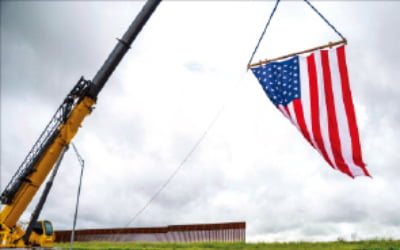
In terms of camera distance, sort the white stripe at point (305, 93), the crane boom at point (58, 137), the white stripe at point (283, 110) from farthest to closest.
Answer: the crane boom at point (58, 137)
the white stripe at point (283, 110)
the white stripe at point (305, 93)

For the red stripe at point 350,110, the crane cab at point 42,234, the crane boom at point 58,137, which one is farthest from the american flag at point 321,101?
the crane cab at point 42,234

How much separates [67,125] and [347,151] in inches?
464

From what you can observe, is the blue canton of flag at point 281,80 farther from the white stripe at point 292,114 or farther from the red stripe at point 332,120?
the red stripe at point 332,120

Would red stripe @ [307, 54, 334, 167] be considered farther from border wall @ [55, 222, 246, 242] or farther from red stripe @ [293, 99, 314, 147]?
border wall @ [55, 222, 246, 242]

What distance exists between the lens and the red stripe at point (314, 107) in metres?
7.91

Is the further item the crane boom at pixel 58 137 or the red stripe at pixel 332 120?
the crane boom at pixel 58 137

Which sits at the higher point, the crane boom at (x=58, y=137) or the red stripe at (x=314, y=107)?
the red stripe at (x=314, y=107)

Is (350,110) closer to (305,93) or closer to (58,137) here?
(305,93)

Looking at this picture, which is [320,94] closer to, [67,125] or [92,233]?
[67,125]

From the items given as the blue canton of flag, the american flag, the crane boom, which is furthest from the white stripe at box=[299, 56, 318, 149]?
the crane boom

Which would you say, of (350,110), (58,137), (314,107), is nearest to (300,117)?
(314,107)

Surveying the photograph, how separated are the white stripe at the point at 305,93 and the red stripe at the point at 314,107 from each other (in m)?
0.07

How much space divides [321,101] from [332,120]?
0.56m

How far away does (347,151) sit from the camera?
7.72 m
